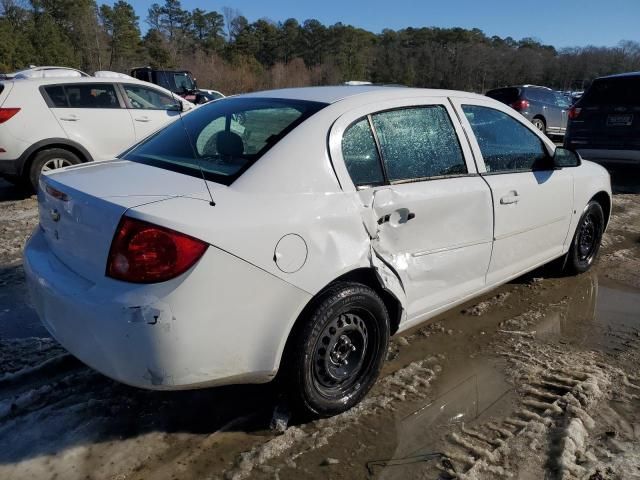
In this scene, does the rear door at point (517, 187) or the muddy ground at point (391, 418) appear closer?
the muddy ground at point (391, 418)

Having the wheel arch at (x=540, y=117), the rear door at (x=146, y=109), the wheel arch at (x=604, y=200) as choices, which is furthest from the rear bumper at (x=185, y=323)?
the wheel arch at (x=540, y=117)

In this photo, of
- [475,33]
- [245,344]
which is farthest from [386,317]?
[475,33]

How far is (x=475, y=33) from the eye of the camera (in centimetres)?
11194

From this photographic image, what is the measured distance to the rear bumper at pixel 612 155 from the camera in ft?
28.5

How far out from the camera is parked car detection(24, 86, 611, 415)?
7.02ft

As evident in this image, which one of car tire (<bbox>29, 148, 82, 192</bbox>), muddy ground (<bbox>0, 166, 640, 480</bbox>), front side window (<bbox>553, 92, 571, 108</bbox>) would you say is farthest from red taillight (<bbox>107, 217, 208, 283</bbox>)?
front side window (<bbox>553, 92, 571, 108</bbox>)

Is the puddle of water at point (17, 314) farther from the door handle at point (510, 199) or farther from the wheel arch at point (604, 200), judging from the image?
the wheel arch at point (604, 200)

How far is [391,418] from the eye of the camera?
108 inches

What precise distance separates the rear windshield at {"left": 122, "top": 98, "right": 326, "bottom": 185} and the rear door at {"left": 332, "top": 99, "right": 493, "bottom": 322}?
1.08 feet

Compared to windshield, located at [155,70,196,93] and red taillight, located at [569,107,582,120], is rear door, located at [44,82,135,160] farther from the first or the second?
windshield, located at [155,70,196,93]

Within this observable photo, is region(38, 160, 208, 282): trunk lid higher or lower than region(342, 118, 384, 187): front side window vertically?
→ lower

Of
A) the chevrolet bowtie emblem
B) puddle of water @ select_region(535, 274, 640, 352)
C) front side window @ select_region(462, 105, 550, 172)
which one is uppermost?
front side window @ select_region(462, 105, 550, 172)

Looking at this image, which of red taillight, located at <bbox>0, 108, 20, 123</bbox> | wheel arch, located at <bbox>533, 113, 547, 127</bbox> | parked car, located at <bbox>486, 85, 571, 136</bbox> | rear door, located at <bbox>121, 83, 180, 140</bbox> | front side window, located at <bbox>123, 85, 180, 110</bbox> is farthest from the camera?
wheel arch, located at <bbox>533, 113, 547, 127</bbox>

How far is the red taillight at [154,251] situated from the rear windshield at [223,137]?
0.43 metres
